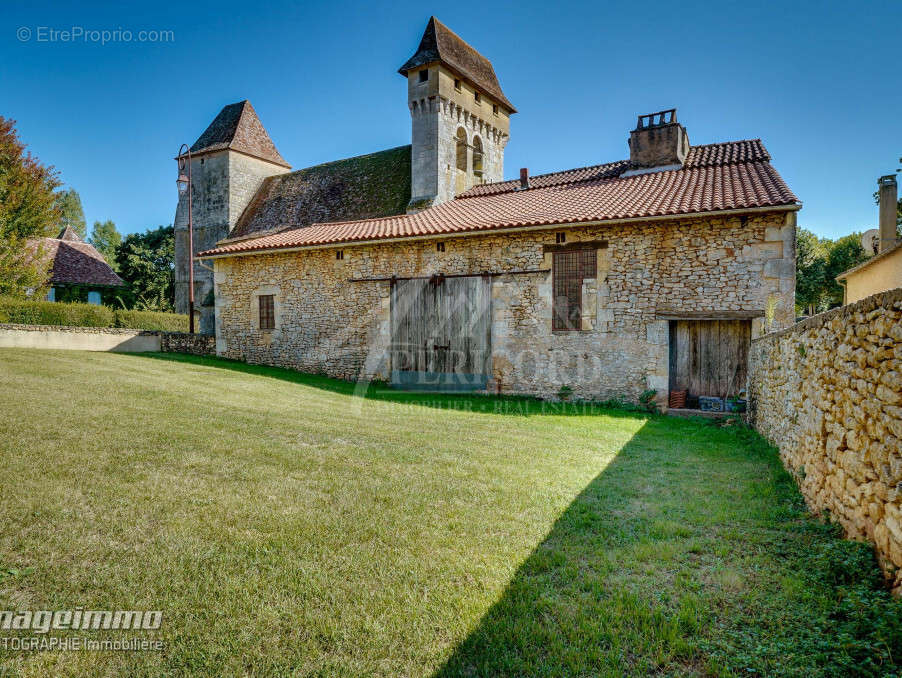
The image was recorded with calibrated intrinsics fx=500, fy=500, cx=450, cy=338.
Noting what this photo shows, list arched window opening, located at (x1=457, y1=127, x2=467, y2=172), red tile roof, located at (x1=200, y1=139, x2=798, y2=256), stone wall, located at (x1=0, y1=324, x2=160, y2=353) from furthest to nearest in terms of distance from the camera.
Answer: arched window opening, located at (x1=457, y1=127, x2=467, y2=172) < stone wall, located at (x1=0, y1=324, x2=160, y2=353) < red tile roof, located at (x1=200, y1=139, x2=798, y2=256)

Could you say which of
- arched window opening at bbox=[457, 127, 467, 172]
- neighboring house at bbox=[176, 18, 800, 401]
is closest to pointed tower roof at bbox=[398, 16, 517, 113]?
arched window opening at bbox=[457, 127, 467, 172]

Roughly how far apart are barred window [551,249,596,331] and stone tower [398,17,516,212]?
9.43 metres

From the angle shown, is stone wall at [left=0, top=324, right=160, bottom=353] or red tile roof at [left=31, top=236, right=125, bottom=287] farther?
red tile roof at [left=31, top=236, right=125, bottom=287]

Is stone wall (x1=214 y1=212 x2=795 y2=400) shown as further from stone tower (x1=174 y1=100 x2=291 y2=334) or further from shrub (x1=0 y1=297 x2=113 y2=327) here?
stone tower (x1=174 y1=100 x2=291 y2=334)

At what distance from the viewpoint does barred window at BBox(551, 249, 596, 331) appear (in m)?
11.3

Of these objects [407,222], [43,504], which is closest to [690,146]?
[407,222]

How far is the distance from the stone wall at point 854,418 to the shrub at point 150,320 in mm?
21080

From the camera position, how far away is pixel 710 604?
280 centimetres

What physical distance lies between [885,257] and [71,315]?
2375cm

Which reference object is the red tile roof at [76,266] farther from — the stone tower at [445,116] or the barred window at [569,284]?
the barred window at [569,284]

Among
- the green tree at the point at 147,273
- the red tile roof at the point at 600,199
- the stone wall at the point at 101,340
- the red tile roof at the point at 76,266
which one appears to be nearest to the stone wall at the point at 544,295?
the red tile roof at the point at 600,199

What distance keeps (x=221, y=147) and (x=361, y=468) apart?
78.8 feet

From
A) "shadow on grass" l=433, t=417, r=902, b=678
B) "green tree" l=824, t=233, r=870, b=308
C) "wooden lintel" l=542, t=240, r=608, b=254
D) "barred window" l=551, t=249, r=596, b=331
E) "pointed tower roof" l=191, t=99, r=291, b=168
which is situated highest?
"pointed tower roof" l=191, t=99, r=291, b=168

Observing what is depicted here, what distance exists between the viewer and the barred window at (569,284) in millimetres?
11289
